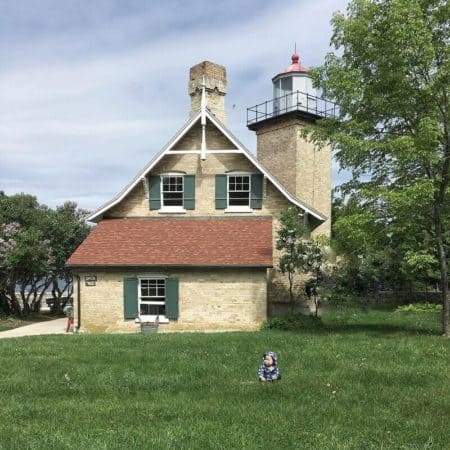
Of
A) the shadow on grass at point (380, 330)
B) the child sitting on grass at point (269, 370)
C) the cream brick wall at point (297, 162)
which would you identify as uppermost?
the cream brick wall at point (297, 162)

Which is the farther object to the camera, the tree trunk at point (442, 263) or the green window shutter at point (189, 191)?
the green window shutter at point (189, 191)

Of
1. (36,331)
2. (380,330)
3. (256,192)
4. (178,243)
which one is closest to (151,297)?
(178,243)

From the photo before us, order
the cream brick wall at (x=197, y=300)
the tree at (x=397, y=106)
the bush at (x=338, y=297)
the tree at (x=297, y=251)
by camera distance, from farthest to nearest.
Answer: the bush at (x=338, y=297) → the tree at (x=297, y=251) → the cream brick wall at (x=197, y=300) → the tree at (x=397, y=106)

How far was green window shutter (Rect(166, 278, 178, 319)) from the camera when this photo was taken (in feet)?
61.4

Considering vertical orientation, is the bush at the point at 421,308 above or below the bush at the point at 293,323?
below

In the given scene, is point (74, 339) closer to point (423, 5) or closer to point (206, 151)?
point (206, 151)

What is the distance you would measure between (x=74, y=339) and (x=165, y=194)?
8242 millimetres

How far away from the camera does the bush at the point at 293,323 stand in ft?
56.5

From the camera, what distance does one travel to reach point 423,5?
46.4 feet

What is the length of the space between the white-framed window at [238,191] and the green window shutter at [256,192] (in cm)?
20

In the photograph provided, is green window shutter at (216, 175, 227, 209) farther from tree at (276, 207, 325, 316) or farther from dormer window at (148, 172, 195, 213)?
tree at (276, 207, 325, 316)

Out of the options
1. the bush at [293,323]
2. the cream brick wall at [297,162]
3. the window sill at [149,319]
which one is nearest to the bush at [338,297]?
the bush at [293,323]

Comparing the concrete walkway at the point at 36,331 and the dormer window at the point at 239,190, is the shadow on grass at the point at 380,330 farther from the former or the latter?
the concrete walkway at the point at 36,331

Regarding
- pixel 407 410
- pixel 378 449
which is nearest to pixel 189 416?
pixel 378 449
